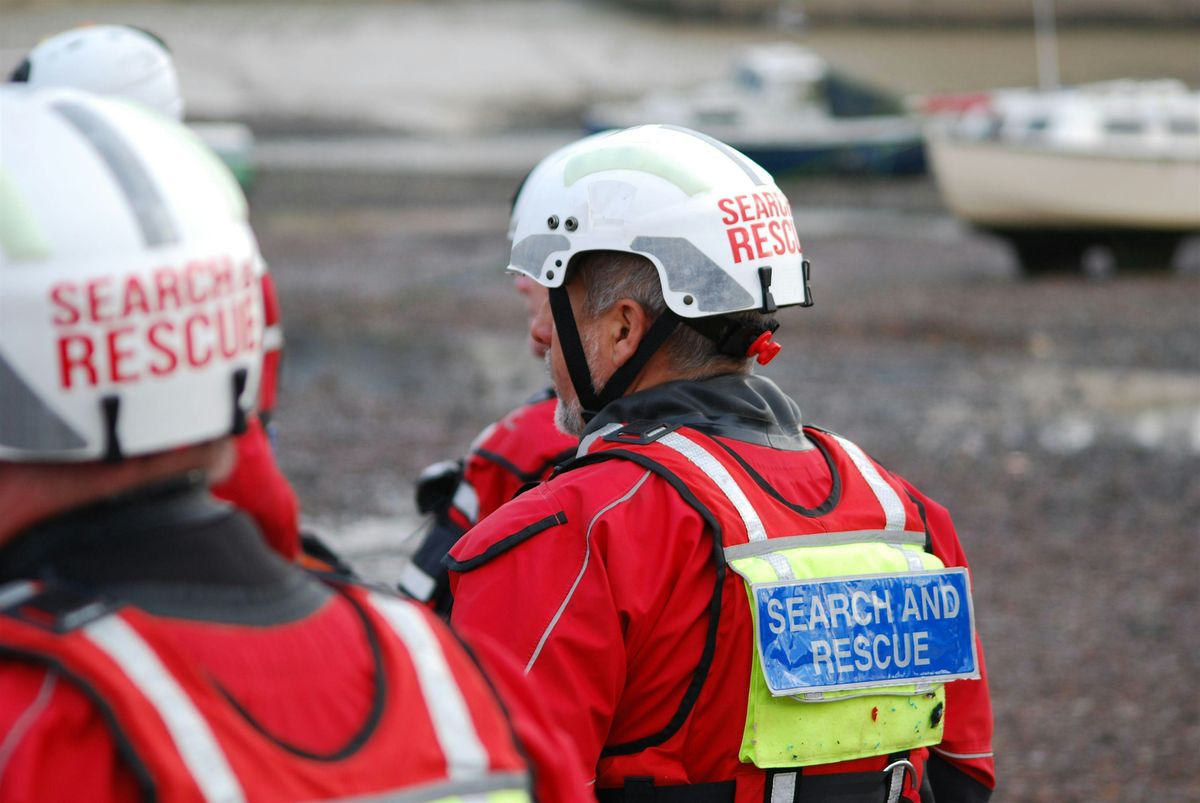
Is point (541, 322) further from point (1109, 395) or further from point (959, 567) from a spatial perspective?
point (1109, 395)

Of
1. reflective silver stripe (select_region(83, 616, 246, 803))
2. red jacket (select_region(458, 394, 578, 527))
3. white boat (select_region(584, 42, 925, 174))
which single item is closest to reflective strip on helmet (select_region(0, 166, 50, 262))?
reflective silver stripe (select_region(83, 616, 246, 803))

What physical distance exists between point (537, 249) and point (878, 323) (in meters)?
14.4

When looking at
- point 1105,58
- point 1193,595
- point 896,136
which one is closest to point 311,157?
point 896,136

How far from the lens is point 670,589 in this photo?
2.50 meters

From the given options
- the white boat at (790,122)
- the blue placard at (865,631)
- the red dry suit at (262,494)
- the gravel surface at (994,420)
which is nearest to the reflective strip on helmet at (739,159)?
the blue placard at (865,631)

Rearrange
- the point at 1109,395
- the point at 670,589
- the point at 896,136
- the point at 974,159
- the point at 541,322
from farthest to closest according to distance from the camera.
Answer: the point at 896,136, the point at 974,159, the point at 1109,395, the point at 541,322, the point at 670,589

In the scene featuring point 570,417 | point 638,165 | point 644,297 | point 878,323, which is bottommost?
point 878,323

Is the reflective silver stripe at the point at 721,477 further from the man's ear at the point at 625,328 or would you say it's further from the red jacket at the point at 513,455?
the red jacket at the point at 513,455

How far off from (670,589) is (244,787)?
1.15 m

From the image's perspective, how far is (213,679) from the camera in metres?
1.48

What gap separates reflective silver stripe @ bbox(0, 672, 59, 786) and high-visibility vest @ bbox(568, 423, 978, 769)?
50.8 inches

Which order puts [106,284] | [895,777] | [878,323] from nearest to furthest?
[106,284] → [895,777] → [878,323]

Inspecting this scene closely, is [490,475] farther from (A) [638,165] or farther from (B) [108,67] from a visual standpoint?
(B) [108,67]

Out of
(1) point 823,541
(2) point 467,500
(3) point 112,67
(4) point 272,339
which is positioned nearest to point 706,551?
(1) point 823,541
